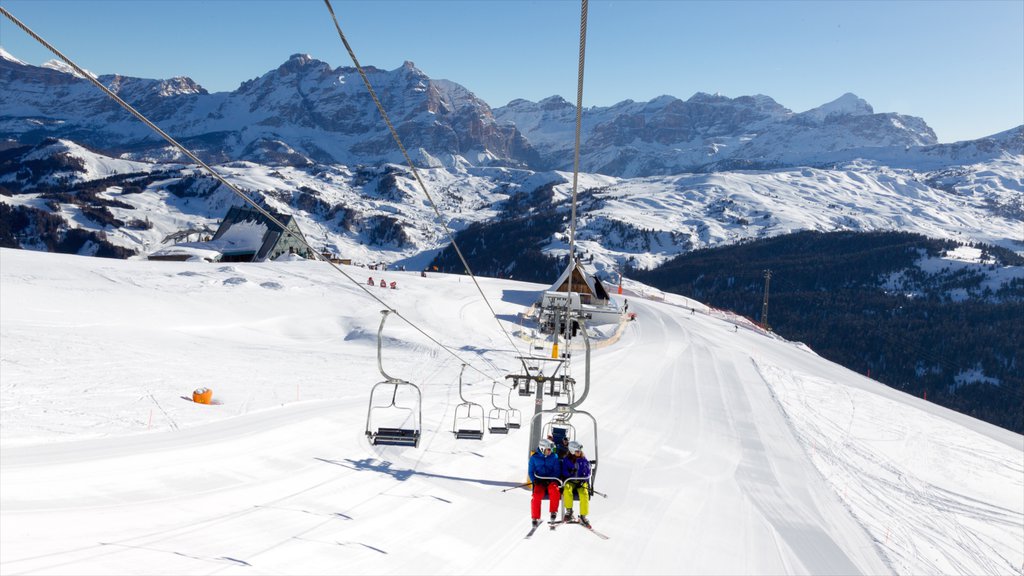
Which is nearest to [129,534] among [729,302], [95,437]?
[95,437]

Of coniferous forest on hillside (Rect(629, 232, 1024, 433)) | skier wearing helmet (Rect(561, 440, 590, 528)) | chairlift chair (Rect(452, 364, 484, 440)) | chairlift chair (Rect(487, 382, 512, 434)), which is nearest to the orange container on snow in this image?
chairlift chair (Rect(452, 364, 484, 440))

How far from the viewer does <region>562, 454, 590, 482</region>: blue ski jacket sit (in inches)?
381

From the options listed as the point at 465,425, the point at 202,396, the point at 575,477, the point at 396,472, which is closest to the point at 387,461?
the point at 396,472

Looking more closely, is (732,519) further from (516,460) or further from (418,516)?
(418,516)

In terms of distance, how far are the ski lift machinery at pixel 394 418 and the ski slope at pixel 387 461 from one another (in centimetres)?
82

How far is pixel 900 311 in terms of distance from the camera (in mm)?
125188

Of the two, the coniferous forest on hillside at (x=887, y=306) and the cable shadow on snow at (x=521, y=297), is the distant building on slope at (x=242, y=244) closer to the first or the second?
the cable shadow on snow at (x=521, y=297)

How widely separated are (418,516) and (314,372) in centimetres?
1462

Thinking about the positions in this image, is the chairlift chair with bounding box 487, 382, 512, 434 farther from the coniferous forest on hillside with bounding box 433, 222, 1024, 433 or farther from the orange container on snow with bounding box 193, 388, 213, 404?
the coniferous forest on hillside with bounding box 433, 222, 1024, 433

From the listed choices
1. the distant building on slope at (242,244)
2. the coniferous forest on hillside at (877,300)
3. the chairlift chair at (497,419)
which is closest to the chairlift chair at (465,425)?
the chairlift chair at (497,419)

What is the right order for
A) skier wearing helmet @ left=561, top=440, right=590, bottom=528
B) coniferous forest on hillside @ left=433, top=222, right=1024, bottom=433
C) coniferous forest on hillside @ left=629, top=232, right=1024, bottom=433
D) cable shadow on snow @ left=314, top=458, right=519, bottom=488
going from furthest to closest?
coniferous forest on hillside @ left=433, top=222, right=1024, bottom=433, coniferous forest on hillside @ left=629, top=232, right=1024, bottom=433, cable shadow on snow @ left=314, top=458, right=519, bottom=488, skier wearing helmet @ left=561, top=440, right=590, bottom=528

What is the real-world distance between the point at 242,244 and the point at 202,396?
4744cm

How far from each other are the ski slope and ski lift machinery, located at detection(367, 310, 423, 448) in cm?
82

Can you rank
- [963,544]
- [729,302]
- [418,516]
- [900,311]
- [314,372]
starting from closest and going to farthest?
[418,516] < [963,544] < [314,372] < [900,311] < [729,302]
